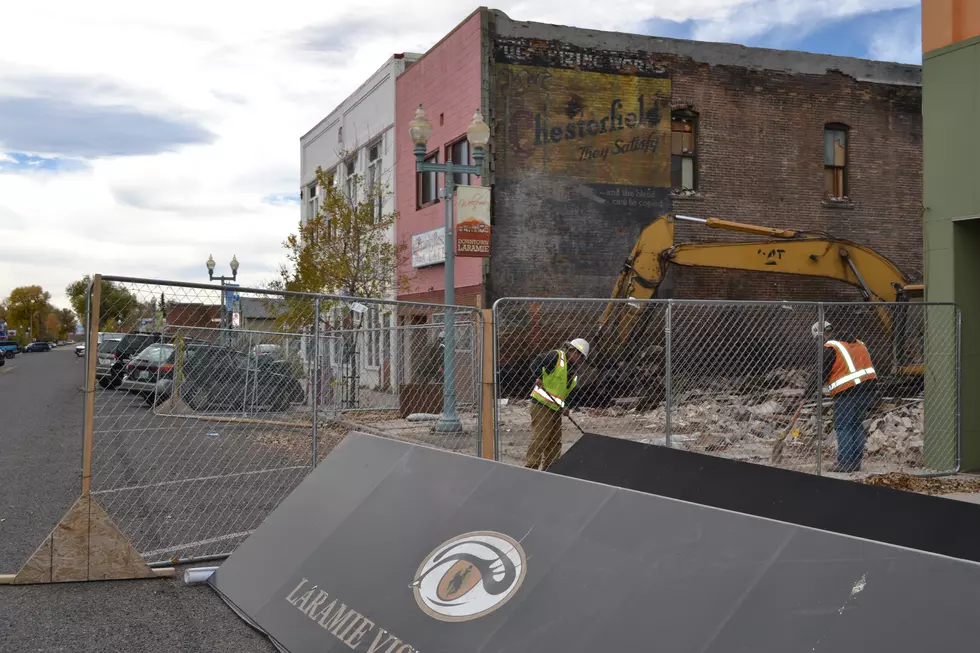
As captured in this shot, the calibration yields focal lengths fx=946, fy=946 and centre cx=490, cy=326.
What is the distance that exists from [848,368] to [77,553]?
858cm

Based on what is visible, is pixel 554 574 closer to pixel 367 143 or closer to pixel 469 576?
pixel 469 576

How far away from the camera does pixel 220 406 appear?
523 inches

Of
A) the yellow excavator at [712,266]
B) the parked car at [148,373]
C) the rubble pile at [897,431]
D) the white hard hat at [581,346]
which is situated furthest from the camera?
the yellow excavator at [712,266]

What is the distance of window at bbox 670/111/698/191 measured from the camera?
2331cm

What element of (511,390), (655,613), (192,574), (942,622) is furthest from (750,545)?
(511,390)

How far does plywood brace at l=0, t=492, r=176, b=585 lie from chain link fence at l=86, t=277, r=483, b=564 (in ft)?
2.55

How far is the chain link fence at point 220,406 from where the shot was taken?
738 centimetres

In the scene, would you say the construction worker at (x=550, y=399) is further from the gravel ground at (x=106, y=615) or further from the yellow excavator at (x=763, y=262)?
the yellow excavator at (x=763, y=262)

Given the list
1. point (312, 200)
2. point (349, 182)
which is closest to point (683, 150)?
point (349, 182)

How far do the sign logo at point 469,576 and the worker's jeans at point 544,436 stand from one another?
5.81m

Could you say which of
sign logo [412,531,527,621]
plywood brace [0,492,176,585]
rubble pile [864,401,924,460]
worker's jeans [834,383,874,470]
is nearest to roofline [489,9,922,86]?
rubble pile [864,401,924,460]

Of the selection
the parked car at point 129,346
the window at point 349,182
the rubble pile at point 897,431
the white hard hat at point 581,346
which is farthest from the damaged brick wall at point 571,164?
the parked car at point 129,346

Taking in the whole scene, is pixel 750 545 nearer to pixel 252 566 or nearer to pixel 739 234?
pixel 252 566

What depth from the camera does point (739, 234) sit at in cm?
2388
